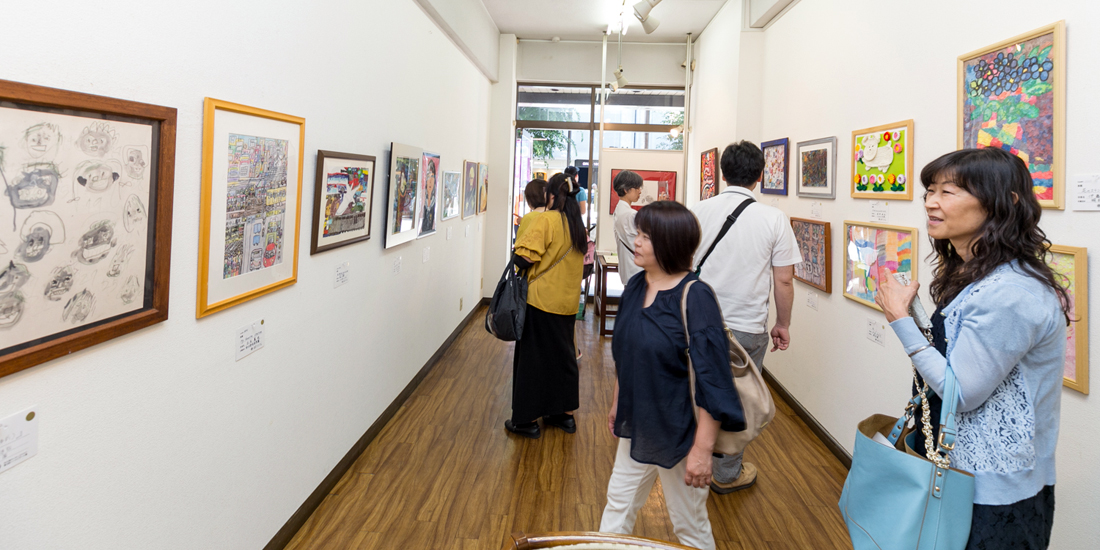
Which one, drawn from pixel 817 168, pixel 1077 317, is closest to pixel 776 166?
pixel 817 168

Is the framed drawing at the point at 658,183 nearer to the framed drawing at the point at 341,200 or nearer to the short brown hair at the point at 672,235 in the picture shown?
the framed drawing at the point at 341,200

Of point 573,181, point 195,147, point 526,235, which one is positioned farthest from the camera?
point 573,181

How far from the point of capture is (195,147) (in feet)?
6.29

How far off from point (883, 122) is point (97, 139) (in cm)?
357

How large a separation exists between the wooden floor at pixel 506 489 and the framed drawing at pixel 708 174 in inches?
113

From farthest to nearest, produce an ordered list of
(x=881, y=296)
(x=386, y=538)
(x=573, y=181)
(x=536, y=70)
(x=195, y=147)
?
(x=536, y=70) → (x=573, y=181) → (x=386, y=538) → (x=195, y=147) → (x=881, y=296)

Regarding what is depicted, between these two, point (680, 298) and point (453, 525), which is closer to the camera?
point (680, 298)

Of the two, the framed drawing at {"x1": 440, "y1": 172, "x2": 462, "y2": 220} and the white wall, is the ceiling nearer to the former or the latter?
the framed drawing at {"x1": 440, "y1": 172, "x2": 462, "y2": 220}

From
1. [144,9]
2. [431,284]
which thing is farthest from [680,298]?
[431,284]

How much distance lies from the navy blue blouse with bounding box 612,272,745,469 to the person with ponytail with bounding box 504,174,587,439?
174 cm

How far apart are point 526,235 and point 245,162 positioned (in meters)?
1.85

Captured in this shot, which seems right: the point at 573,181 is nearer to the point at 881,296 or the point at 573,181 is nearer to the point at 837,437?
the point at 837,437

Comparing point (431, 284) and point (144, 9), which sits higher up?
point (144, 9)

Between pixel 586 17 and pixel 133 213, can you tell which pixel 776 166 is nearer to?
pixel 586 17
